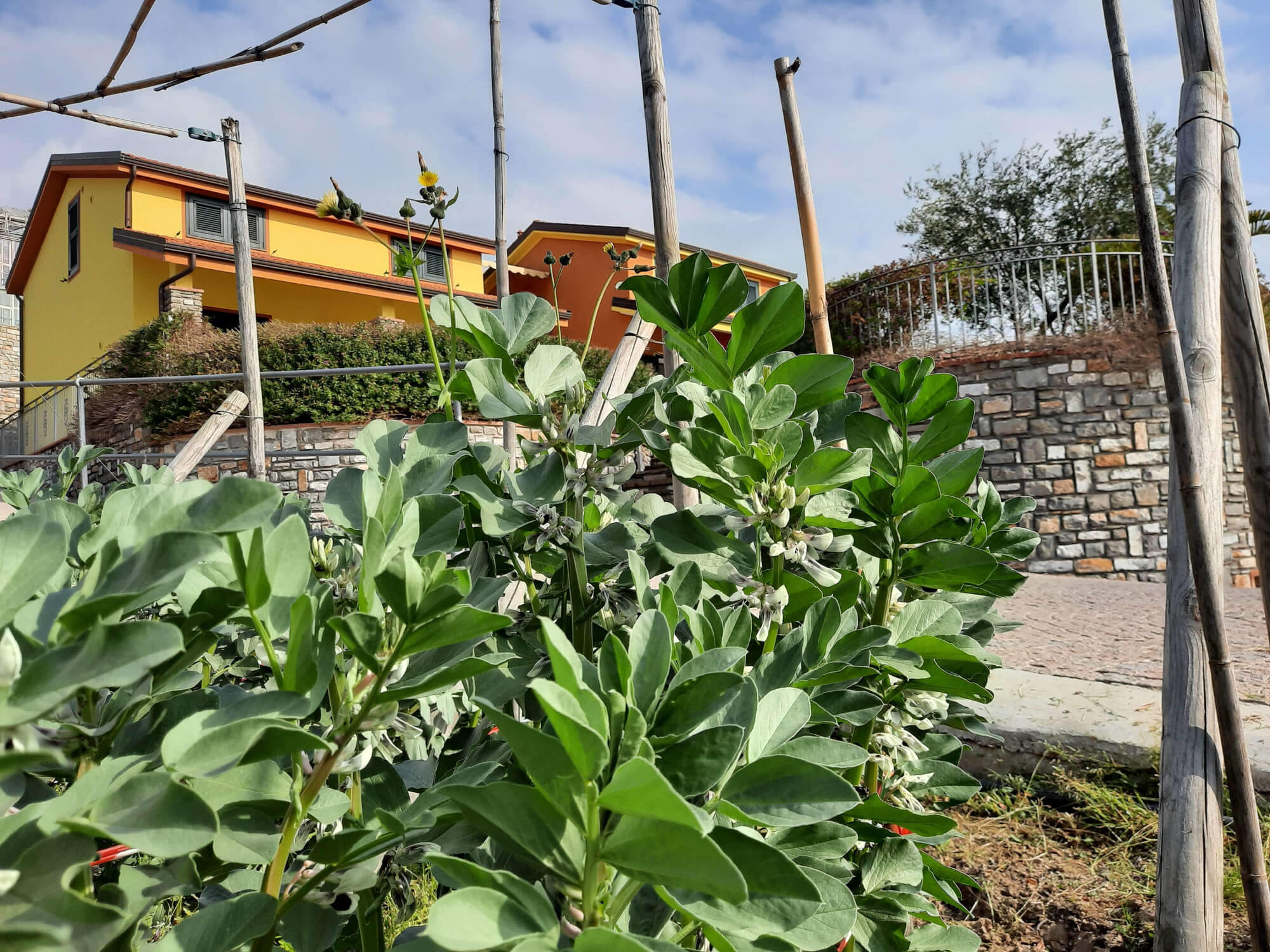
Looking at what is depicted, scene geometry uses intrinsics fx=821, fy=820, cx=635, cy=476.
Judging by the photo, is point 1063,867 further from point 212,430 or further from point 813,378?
point 212,430

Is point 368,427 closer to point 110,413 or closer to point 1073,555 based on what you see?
point 1073,555

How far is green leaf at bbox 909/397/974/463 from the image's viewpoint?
67cm

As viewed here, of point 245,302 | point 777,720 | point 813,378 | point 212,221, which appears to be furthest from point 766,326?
point 212,221

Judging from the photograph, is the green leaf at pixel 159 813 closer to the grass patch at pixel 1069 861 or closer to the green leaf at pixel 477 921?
the green leaf at pixel 477 921

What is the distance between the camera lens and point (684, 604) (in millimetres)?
494

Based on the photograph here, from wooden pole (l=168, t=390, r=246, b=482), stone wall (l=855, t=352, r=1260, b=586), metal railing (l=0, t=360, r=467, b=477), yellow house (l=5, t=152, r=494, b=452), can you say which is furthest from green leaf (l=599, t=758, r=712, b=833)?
yellow house (l=5, t=152, r=494, b=452)

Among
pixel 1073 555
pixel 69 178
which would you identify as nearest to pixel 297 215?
pixel 69 178

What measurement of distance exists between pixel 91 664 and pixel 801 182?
224cm

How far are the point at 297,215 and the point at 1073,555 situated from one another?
12.0 metres

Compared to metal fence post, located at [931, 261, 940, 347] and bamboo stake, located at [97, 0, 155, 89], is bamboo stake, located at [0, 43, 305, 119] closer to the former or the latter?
bamboo stake, located at [97, 0, 155, 89]

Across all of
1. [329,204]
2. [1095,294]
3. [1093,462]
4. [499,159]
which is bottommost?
[329,204]

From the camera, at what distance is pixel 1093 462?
7430 millimetres

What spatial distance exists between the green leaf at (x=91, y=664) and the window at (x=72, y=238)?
54.2 ft

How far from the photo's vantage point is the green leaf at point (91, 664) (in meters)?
0.26
